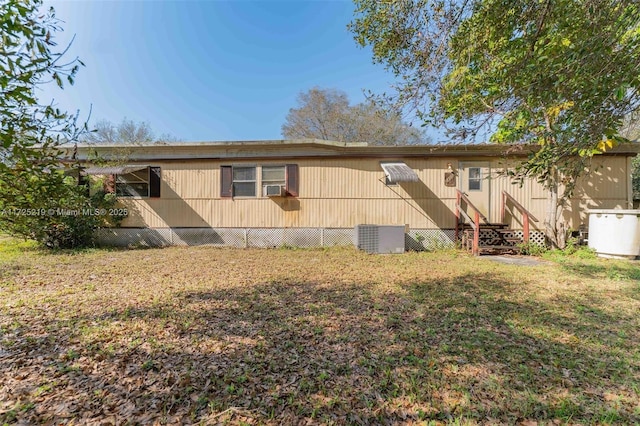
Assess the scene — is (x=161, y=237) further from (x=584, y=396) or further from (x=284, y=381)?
(x=584, y=396)

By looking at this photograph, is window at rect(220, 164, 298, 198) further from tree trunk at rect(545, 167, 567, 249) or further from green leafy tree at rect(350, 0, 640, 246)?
tree trunk at rect(545, 167, 567, 249)

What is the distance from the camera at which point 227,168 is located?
8.27 meters

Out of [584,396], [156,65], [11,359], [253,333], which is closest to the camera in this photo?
[584,396]

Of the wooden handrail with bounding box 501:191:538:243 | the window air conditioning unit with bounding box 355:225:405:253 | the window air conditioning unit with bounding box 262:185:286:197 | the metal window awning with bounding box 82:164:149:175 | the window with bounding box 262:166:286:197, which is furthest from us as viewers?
the window with bounding box 262:166:286:197

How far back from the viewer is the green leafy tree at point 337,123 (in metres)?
18.7

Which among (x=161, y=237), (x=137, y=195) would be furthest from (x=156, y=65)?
(x=161, y=237)

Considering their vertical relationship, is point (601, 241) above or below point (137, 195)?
below

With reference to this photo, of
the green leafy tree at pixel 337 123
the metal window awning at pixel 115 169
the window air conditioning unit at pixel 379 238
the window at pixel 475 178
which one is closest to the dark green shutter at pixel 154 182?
the metal window awning at pixel 115 169

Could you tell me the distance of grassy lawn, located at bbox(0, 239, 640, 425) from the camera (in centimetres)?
179

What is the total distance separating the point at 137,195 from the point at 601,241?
41.0 ft

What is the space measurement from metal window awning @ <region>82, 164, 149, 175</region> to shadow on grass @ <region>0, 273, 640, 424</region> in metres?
5.32

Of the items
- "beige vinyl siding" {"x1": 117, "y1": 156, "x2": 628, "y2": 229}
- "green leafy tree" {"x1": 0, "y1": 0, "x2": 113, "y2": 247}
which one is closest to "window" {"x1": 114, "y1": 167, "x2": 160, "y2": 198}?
"beige vinyl siding" {"x1": 117, "y1": 156, "x2": 628, "y2": 229}

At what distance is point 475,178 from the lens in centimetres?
779

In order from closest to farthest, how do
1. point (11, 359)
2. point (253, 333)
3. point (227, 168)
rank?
point (11, 359), point (253, 333), point (227, 168)
